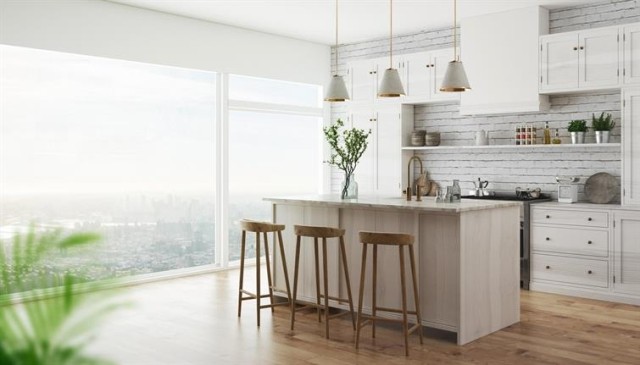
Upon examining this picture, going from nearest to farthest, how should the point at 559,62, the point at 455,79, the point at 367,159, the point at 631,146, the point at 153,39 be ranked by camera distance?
the point at 455,79, the point at 631,146, the point at 559,62, the point at 153,39, the point at 367,159

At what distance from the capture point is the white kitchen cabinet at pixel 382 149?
8.32 meters

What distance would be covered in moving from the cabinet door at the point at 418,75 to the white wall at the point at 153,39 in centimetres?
157

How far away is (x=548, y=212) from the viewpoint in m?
6.57

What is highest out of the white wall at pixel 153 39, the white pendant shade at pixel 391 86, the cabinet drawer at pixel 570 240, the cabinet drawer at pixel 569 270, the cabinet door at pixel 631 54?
the white wall at pixel 153 39

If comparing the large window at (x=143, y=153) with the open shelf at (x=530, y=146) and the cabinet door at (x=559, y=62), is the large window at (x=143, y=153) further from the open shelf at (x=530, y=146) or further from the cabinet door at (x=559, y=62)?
the cabinet door at (x=559, y=62)

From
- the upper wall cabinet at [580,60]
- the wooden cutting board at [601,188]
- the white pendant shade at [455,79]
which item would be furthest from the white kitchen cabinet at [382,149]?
the white pendant shade at [455,79]

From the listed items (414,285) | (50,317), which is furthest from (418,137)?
(50,317)

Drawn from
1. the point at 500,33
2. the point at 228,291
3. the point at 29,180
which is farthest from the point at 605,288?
the point at 29,180

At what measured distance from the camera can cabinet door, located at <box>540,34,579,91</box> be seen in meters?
6.52

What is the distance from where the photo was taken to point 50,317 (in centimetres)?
129

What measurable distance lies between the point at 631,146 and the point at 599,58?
0.92 m

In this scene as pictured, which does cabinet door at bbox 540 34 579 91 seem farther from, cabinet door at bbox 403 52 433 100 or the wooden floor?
the wooden floor

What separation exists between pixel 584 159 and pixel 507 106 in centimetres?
98

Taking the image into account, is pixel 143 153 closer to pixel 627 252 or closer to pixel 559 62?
pixel 559 62
